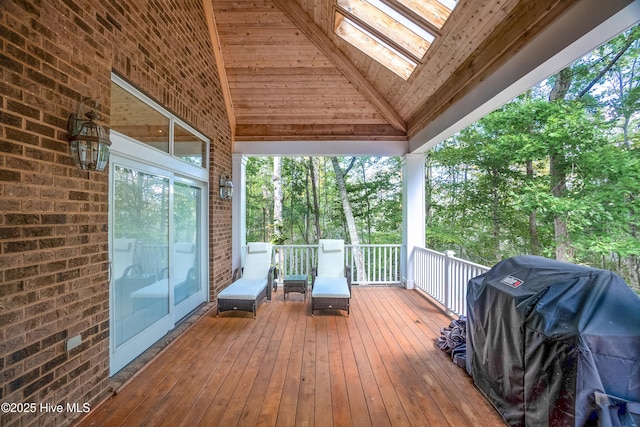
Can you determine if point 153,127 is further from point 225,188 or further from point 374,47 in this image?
point 374,47

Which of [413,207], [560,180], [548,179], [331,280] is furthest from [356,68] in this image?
[560,180]

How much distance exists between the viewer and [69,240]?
6.30 feet

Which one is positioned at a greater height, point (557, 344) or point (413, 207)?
point (413, 207)

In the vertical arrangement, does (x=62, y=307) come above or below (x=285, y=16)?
below

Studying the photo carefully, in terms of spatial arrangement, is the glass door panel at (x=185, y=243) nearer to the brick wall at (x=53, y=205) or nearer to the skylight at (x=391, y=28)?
the brick wall at (x=53, y=205)

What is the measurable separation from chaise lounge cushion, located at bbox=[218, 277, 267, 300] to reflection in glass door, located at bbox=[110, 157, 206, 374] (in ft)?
1.94

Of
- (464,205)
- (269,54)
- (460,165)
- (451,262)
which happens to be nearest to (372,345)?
(451,262)

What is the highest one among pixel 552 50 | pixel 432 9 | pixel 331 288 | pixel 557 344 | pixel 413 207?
pixel 432 9

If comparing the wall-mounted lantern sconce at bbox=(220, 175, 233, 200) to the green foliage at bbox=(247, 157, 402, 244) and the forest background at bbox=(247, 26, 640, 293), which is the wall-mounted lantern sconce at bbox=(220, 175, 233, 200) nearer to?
the forest background at bbox=(247, 26, 640, 293)

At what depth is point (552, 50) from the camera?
7.16 feet

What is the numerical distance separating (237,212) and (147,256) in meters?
2.67

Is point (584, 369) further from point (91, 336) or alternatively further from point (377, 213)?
point (377, 213)

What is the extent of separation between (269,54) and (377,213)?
765 cm

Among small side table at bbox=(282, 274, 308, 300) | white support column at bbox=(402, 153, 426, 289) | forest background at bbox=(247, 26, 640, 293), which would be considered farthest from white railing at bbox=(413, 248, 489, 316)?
forest background at bbox=(247, 26, 640, 293)
